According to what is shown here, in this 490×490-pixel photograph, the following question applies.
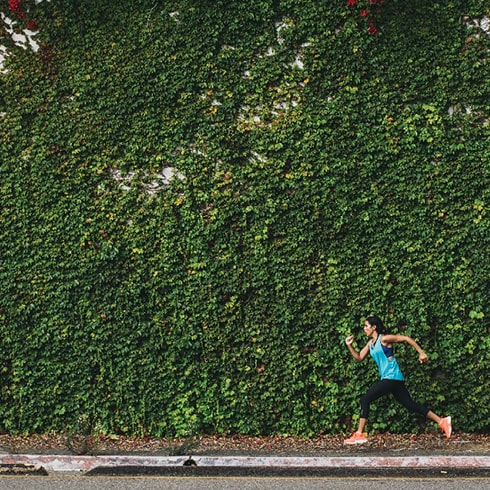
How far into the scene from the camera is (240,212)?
9.51m

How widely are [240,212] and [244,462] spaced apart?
3493 millimetres

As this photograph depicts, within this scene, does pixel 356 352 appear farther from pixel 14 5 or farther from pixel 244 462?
pixel 14 5

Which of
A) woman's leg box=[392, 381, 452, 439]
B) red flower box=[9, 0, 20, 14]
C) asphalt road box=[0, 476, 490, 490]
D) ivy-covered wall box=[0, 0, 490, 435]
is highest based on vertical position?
red flower box=[9, 0, 20, 14]

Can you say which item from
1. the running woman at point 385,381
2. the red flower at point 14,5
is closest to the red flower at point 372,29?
the running woman at point 385,381

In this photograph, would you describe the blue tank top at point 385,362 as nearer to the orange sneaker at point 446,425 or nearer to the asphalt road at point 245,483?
the orange sneaker at point 446,425

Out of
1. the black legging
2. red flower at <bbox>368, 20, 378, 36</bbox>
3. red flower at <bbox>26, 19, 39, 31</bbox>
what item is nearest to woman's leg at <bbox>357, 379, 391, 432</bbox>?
the black legging

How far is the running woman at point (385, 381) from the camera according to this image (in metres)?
8.30

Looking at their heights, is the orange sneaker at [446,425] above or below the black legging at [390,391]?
below

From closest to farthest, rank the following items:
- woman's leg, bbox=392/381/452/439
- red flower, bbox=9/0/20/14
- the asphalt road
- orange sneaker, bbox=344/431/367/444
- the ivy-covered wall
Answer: the asphalt road, woman's leg, bbox=392/381/452/439, orange sneaker, bbox=344/431/367/444, the ivy-covered wall, red flower, bbox=9/0/20/14

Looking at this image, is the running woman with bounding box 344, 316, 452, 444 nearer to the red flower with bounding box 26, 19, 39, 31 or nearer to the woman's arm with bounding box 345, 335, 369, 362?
the woman's arm with bounding box 345, 335, 369, 362

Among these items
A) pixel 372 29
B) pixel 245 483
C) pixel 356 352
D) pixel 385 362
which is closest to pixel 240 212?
pixel 356 352

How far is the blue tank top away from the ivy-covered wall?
2.65 ft

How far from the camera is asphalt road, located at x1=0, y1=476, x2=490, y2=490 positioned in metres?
6.71

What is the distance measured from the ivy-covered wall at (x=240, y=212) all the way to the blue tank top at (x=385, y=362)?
0.81m
